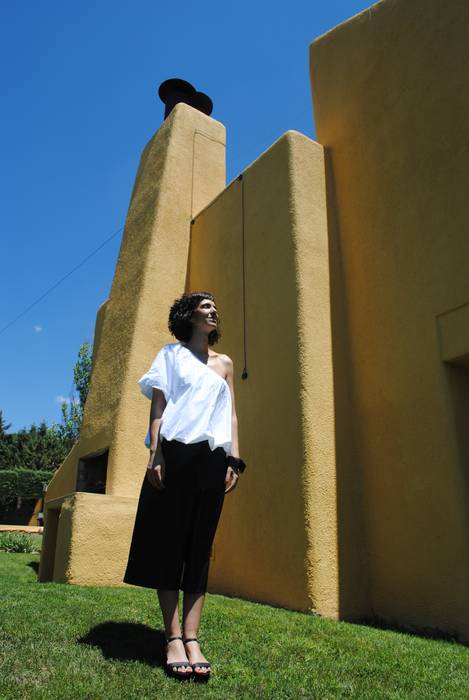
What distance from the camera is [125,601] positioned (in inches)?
151

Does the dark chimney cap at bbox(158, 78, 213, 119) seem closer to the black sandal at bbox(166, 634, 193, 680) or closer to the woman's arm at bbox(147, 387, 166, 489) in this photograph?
the woman's arm at bbox(147, 387, 166, 489)

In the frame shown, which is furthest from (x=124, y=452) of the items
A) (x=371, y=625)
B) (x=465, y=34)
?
(x=465, y=34)

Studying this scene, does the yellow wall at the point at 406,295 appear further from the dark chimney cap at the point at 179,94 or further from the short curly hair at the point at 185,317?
the dark chimney cap at the point at 179,94

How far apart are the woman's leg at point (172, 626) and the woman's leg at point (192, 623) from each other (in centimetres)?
3

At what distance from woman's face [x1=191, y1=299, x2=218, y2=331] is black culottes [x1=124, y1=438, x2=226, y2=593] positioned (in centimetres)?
70

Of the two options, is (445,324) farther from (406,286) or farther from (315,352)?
(315,352)

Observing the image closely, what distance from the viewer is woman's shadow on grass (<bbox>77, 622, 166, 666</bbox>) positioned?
2564 mm

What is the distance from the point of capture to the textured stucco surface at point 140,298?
6156mm

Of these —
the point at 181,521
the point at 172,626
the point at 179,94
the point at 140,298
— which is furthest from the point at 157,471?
the point at 179,94

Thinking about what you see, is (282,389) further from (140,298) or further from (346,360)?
(140,298)

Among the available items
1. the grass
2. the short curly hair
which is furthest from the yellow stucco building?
the short curly hair

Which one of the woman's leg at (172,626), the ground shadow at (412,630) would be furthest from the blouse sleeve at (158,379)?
the ground shadow at (412,630)

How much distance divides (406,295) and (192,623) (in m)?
3.34

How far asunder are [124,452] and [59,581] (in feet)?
4.77
